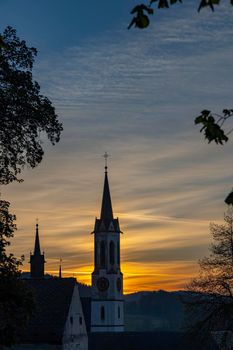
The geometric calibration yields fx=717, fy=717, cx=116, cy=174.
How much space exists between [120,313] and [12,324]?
95449 mm

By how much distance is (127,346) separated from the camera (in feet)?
249

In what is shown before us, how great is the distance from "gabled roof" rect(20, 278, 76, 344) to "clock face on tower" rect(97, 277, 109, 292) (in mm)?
68080

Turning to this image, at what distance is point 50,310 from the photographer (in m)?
49.2

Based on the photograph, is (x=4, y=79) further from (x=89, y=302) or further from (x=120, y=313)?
(x=120, y=313)

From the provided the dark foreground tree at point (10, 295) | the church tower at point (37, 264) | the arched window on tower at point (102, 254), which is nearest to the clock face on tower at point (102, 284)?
the arched window on tower at point (102, 254)

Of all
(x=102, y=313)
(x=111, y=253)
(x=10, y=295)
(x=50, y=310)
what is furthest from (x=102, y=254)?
(x=10, y=295)

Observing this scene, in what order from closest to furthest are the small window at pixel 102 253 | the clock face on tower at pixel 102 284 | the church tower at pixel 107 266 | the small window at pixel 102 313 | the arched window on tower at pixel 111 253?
the small window at pixel 102 313 < the church tower at pixel 107 266 < the clock face on tower at pixel 102 284 < the small window at pixel 102 253 < the arched window on tower at pixel 111 253

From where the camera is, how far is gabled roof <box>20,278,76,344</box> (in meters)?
47.0

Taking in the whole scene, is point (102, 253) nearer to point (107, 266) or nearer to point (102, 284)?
point (107, 266)

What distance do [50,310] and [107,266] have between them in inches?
2845

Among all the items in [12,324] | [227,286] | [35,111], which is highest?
[35,111]

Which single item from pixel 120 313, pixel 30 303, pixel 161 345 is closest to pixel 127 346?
pixel 161 345

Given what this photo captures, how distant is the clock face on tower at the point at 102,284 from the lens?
120m

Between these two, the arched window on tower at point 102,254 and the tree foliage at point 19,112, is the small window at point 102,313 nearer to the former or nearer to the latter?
the arched window on tower at point 102,254
